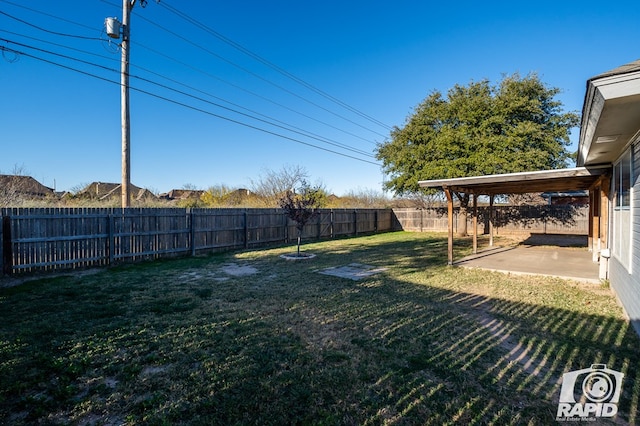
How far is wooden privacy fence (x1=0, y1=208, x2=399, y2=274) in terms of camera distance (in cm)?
614

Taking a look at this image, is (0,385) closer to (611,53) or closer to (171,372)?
(171,372)

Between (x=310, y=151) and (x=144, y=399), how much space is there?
18801mm

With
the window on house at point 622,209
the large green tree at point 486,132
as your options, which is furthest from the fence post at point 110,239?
the large green tree at point 486,132

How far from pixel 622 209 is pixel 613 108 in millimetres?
3350

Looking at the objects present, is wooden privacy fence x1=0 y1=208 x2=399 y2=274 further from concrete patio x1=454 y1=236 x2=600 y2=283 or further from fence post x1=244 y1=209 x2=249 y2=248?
concrete patio x1=454 y1=236 x2=600 y2=283

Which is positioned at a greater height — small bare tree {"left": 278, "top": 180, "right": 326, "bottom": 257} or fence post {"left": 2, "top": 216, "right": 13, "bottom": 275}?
small bare tree {"left": 278, "top": 180, "right": 326, "bottom": 257}

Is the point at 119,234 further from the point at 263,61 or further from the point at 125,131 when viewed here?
the point at 263,61

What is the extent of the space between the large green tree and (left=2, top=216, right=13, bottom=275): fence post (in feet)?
48.3

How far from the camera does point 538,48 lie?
11.8 m

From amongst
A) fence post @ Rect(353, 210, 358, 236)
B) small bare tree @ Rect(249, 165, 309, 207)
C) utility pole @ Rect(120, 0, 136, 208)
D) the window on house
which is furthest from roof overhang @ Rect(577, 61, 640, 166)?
small bare tree @ Rect(249, 165, 309, 207)

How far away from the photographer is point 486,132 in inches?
555

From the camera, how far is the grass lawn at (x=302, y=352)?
78.9 inches

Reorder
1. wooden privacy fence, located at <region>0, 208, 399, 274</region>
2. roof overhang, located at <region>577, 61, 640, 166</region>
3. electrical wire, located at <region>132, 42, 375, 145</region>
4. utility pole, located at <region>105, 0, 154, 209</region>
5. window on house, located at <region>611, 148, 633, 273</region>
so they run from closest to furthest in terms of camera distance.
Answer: roof overhang, located at <region>577, 61, 640, 166</region>
window on house, located at <region>611, 148, 633, 273</region>
wooden privacy fence, located at <region>0, 208, 399, 274</region>
utility pole, located at <region>105, 0, 154, 209</region>
electrical wire, located at <region>132, 42, 375, 145</region>

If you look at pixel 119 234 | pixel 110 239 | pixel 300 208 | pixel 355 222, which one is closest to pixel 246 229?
pixel 300 208
